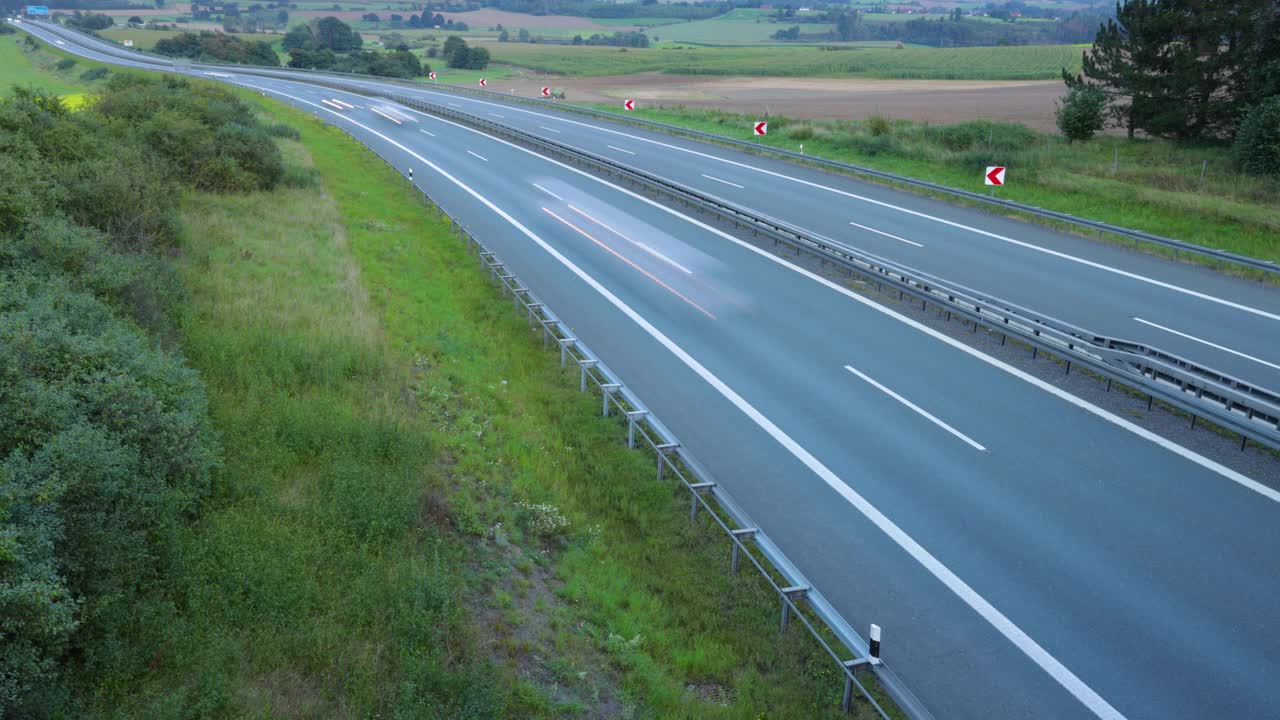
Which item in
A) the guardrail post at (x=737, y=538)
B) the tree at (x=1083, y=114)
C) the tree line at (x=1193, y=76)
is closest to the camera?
the guardrail post at (x=737, y=538)

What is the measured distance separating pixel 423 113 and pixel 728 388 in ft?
164

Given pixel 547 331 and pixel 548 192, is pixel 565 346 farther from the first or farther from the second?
pixel 548 192

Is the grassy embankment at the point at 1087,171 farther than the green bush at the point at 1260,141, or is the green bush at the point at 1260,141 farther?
the green bush at the point at 1260,141

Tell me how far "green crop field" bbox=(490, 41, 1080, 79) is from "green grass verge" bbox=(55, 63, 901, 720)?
8969cm

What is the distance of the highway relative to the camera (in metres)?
8.47

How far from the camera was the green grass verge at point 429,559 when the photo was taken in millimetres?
7488

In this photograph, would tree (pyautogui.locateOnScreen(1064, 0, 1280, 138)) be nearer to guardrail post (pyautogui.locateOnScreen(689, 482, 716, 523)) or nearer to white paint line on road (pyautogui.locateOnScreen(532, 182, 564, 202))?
white paint line on road (pyautogui.locateOnScreen(532, 182, 564, 202))

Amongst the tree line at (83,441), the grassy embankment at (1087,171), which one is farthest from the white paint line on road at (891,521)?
the grassy embankment at (1087,171)

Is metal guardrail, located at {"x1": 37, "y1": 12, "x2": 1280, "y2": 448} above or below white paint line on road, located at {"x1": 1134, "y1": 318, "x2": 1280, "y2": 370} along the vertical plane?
above

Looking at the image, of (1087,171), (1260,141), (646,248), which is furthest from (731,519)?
(1260,141)

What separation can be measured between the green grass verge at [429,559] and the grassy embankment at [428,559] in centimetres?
3

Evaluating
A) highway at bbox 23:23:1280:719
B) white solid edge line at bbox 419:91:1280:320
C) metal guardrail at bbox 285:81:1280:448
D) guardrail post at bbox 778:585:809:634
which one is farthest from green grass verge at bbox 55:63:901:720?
white solid edge line at bbox 419:91:1280:320

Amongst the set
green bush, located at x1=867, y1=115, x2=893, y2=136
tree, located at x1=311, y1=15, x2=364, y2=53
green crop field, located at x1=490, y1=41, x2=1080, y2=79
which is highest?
tree, located at x1=311, y1=15, x2=364, y2=53

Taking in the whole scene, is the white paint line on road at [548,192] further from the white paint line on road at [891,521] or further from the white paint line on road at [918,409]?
the white paint line on road at [918,409]
